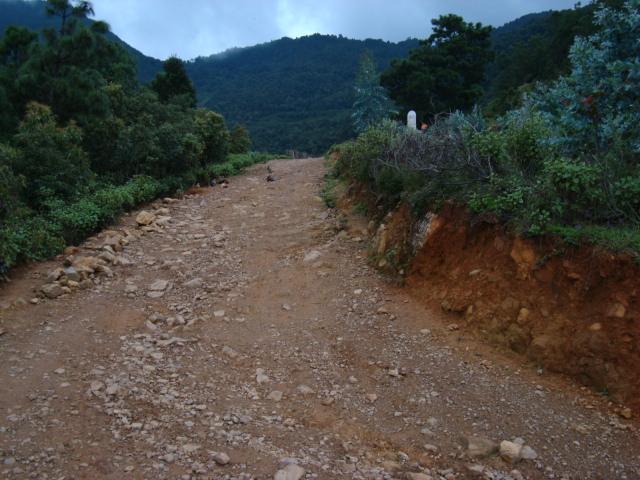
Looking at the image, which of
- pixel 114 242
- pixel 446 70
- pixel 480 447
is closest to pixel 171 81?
pixel 446 70

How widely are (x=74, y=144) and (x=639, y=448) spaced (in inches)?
348

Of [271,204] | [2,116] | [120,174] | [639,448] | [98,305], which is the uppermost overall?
[2,116]

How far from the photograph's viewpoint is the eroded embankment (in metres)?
3.70

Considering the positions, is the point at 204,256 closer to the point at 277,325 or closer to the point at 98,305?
the point at 98,305

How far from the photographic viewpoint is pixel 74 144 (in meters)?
8.45

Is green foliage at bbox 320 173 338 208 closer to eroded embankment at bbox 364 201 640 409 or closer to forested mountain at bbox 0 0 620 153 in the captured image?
eroded embankment at bbox 364 201 640 409

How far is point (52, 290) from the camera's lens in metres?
5.49

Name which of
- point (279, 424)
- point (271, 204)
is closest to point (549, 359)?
point (279, 424)

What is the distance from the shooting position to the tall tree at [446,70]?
22422mm

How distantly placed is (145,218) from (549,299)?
21.6ft

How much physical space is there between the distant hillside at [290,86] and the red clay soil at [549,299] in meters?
29.0

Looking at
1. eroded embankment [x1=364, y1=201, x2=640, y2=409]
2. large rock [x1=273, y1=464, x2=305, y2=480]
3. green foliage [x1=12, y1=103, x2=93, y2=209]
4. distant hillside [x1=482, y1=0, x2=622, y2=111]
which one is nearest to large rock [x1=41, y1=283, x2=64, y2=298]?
green foliage [x1=12, y1=103, x2=93, y2=209]

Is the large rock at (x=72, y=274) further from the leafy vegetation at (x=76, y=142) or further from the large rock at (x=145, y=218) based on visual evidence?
the large rock at (x=145, y=218)

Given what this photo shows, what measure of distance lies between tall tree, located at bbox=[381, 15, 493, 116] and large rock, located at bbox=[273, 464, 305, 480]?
21.0m
